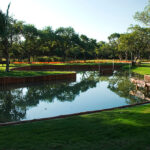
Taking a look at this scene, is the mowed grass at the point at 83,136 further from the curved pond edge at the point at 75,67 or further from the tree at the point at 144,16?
the curved pond edge at the point at 75,67

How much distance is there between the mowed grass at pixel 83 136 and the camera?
13.5 feet

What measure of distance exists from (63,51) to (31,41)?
37.5 feet

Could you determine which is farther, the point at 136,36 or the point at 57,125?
the point at 136,36

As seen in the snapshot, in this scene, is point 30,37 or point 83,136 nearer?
point 83,136

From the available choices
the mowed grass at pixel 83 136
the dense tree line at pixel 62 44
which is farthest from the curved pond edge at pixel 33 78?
the dense tree line at pixel 62 44

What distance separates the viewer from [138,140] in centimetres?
434

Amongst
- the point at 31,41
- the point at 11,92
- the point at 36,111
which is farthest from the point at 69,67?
the point at 36,111

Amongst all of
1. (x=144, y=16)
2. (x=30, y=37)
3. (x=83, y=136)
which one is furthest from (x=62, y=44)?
(x=83, y=136)

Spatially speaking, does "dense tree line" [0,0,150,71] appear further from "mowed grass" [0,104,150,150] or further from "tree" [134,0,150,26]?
"mowed grass" [0,104,150,150]

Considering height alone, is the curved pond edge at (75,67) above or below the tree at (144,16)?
below

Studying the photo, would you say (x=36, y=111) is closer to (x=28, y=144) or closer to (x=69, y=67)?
(x=28, y=144)

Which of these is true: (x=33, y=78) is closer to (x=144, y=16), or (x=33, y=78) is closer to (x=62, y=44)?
(x=144, y=16)

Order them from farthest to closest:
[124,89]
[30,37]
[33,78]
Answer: [30,37] < [33,78] < [124,89]

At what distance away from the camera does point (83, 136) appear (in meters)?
4.69
